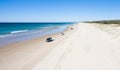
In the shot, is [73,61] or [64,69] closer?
[64,69]

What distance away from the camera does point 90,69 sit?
24.7ft

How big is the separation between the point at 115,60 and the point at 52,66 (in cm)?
393

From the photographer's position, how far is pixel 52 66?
319 inches

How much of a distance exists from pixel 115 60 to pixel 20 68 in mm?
5642

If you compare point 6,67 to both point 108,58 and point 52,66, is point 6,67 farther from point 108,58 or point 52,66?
point 108,58

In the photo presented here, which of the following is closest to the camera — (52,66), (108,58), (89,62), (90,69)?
(90,69)

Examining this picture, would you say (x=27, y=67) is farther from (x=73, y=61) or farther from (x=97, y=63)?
(x=97, y=63)

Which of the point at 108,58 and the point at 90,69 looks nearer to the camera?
the point at 90,69

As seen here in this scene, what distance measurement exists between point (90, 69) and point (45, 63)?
2731 mm

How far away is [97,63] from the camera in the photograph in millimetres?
8508

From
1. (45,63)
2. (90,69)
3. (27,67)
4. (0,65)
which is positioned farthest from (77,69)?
(0,65)

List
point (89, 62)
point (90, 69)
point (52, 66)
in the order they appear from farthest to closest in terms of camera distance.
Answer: point (89, 62) → point (52, 66) → point (90, 69)

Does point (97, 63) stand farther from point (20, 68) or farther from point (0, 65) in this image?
point (0, 65)

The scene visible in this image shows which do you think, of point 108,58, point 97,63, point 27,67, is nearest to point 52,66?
point 27,67
